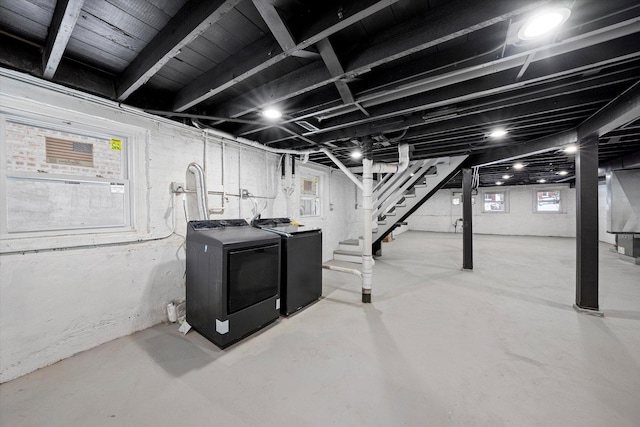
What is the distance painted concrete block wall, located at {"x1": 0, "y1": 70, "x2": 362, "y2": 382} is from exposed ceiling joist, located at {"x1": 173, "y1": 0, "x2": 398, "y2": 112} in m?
0.60

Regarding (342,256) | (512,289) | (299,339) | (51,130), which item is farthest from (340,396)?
(342,256)

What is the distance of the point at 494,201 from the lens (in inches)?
385

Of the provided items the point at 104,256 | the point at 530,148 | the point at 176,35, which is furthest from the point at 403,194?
the point at 104,256

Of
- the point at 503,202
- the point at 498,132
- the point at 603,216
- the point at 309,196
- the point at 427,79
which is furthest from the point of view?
the point at 503,202

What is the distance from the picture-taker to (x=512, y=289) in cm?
342

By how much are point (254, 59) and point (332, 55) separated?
0.53m

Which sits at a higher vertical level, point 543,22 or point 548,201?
point 543,22

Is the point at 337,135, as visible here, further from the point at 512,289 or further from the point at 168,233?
the point at 512,289

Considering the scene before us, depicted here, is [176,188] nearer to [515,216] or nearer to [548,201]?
[515,216]

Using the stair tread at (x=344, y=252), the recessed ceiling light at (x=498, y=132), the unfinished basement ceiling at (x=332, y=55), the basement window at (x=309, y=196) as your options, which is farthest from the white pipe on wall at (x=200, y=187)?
the recessed ceiling light at (x=498, y=132)

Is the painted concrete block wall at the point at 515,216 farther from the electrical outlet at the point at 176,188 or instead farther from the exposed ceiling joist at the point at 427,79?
the electrical outlet at the point at 176,188

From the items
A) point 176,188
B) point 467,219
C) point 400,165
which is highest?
point 400,165

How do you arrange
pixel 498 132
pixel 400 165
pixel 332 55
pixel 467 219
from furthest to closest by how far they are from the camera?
pixel 467 219, pixel 400 165, pixel 498 132, pixel 332 55

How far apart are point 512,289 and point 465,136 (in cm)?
235
